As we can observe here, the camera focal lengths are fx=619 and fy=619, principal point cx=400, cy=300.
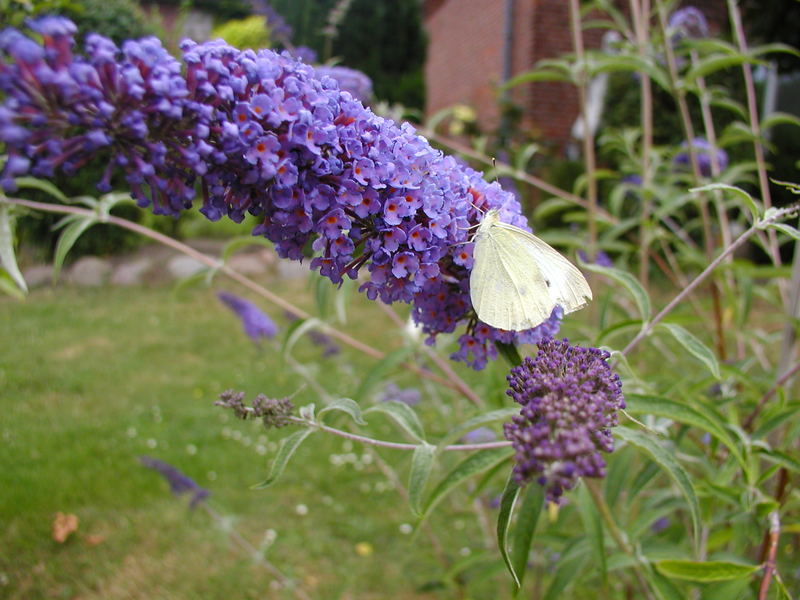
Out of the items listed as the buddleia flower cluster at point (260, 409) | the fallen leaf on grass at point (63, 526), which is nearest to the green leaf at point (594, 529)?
the buddleia flower cluster at point (260, 409)

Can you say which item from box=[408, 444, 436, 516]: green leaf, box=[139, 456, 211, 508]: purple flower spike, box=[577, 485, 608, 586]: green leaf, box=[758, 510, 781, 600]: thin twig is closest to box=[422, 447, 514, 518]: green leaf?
box=[408, 444, 436, 516]: green leaf

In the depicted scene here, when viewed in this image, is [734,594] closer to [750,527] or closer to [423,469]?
[750,527]

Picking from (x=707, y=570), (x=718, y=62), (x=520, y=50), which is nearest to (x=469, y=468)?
(x=707, y=570)

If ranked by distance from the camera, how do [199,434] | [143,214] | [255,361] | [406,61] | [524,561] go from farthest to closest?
[406,61] → [143,214] → [255,361] → [199,434] → [524,561]

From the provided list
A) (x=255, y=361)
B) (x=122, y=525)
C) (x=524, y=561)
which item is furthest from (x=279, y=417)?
(x=255, y=361)

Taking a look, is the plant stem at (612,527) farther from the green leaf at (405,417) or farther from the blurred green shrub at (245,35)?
the blurred green shrub at (245,35)

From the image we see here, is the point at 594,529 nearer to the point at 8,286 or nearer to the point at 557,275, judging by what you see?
the point at 557,275
